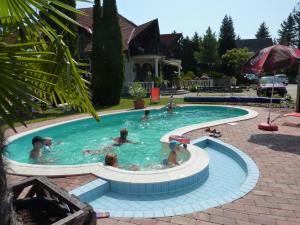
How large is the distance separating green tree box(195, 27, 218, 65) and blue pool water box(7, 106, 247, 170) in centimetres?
→ 3146

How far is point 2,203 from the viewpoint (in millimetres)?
2438

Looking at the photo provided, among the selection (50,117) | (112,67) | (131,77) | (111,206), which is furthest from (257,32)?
(111,206)

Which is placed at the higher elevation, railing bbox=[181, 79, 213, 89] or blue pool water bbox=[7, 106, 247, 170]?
railing bbox=[181, 79, 213, 89]

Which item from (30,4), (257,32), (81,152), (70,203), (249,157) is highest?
(257,32)

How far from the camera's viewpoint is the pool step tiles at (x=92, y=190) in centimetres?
532

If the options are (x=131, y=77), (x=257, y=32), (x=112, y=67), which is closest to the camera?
(x=112, y=67)

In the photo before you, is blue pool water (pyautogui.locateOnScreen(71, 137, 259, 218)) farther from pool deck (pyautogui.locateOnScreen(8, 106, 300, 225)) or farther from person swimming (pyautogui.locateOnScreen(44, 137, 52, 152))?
person swimming (pyautogui.locateOnScreen(44, 137, 52, 152))

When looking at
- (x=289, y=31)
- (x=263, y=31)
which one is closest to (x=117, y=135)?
(x=289, y=31)

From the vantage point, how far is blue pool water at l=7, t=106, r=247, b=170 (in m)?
9.91

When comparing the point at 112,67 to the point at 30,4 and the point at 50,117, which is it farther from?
the point at 30,4

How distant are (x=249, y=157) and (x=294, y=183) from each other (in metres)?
1.83

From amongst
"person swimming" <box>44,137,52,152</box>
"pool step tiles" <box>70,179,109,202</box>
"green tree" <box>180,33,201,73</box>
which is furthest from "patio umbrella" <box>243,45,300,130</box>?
"green tree" <box>180,33,201,73</box>

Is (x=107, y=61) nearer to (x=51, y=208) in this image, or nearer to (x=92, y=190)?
(x=92, y=190)

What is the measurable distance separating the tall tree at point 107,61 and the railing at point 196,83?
13.1 meters
